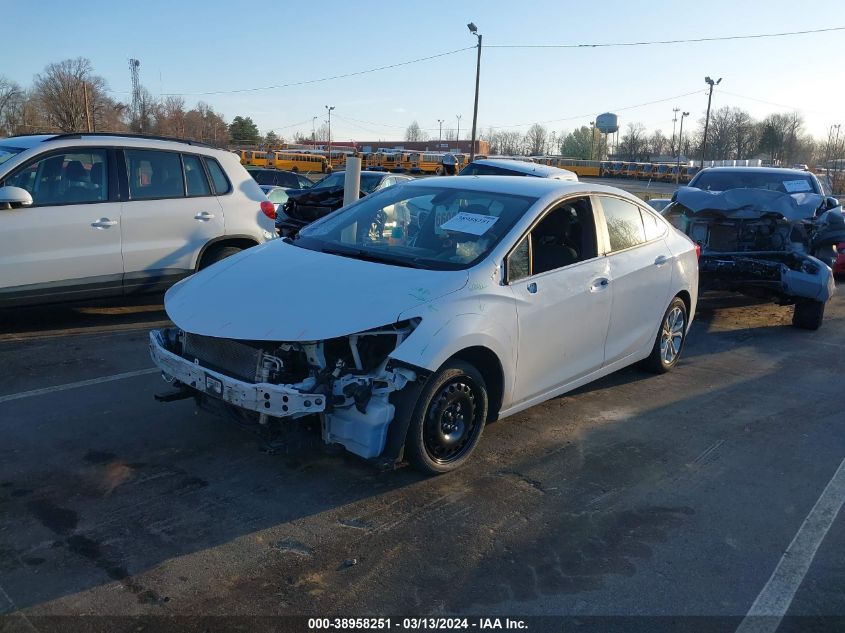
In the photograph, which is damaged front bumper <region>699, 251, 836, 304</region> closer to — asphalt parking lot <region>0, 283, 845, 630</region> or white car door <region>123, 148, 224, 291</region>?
asphalt parking lot <region>0, 283, 845, 630</region>

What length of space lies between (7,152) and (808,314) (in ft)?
29.9

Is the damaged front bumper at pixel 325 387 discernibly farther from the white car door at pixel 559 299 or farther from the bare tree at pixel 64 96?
the bare tree at pixel 64 96

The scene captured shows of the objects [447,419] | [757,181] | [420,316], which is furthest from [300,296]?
[757,181]

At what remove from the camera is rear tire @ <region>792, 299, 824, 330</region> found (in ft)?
29.4

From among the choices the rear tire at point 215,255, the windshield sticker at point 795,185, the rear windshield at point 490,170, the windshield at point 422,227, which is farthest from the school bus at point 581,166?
the windshield at point 422,227

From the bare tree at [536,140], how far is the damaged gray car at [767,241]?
131 meters

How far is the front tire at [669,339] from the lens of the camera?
21.4ft

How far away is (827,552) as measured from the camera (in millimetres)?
3766

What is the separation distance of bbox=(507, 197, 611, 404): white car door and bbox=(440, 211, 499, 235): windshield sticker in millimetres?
269

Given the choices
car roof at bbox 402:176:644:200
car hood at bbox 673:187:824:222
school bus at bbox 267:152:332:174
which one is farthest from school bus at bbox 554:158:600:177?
car roof at bbox 402:176:644:200

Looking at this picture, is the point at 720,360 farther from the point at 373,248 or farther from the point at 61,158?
the point at 61,158

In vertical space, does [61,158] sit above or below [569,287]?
above

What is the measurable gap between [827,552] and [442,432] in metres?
2.11

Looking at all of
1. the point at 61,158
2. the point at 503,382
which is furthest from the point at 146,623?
the point at 61,158
